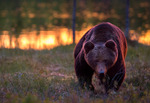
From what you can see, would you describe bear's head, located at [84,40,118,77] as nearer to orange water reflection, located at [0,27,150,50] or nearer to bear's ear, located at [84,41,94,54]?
bear's ear, located at [84,41,94,54]

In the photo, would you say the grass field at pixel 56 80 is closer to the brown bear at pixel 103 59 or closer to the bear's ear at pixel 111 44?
the brown bear at pixel 103 59

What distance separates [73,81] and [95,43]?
172cm

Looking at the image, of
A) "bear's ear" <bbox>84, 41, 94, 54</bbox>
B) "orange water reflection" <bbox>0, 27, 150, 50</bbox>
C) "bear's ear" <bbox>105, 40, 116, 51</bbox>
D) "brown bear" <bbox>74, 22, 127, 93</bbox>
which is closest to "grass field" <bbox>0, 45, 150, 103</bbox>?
"brown bear" <bbox>74, 22, 127, 93</bbox>

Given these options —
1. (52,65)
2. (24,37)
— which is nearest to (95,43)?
(52,65)

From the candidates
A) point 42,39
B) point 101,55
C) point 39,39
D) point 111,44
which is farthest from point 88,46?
point 42,39

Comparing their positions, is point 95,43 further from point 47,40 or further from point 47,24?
point 47,24

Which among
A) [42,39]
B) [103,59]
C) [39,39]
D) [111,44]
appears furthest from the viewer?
[42,39]

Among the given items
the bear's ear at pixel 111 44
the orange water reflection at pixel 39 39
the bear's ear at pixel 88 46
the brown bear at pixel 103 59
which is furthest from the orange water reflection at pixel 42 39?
the bear's ear at pixel 111 44

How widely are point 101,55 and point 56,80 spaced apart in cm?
249

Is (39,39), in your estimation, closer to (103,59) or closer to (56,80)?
(56,80)

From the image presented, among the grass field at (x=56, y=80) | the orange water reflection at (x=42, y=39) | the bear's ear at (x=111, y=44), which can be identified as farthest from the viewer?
the orange water reflection at (x=42, y=39)

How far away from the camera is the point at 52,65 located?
9.10 meters

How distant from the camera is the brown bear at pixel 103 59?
182 inches

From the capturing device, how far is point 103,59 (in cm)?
457
